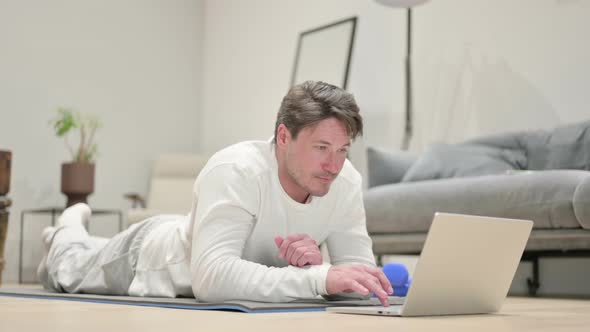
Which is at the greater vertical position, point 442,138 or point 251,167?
point 442,138

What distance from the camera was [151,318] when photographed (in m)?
1.55

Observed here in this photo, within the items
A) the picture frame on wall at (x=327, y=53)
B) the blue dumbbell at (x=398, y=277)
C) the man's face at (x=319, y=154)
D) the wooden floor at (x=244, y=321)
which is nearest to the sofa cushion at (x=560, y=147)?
the blue dumbbell at (x=398, y=277)

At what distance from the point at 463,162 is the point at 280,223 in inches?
79.7

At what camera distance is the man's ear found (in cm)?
199

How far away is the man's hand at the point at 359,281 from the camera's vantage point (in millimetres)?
1683

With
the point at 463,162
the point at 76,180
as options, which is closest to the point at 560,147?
the point at 463,162

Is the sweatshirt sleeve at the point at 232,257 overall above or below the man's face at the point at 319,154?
below

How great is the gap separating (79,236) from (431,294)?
1565mm

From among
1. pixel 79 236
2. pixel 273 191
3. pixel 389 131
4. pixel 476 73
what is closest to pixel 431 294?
pixel 273 191

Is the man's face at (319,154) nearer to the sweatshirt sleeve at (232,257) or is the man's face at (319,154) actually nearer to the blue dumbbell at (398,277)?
the sweatshirt sleeve at (232,257)

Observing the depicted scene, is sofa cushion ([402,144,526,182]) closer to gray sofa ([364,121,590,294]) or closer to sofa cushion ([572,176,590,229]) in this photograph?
gray sofa ([364,121,590,294])

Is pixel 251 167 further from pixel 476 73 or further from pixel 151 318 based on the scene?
pixel 476 73

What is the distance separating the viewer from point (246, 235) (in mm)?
1958

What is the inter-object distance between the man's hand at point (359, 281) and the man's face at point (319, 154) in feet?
0.76
